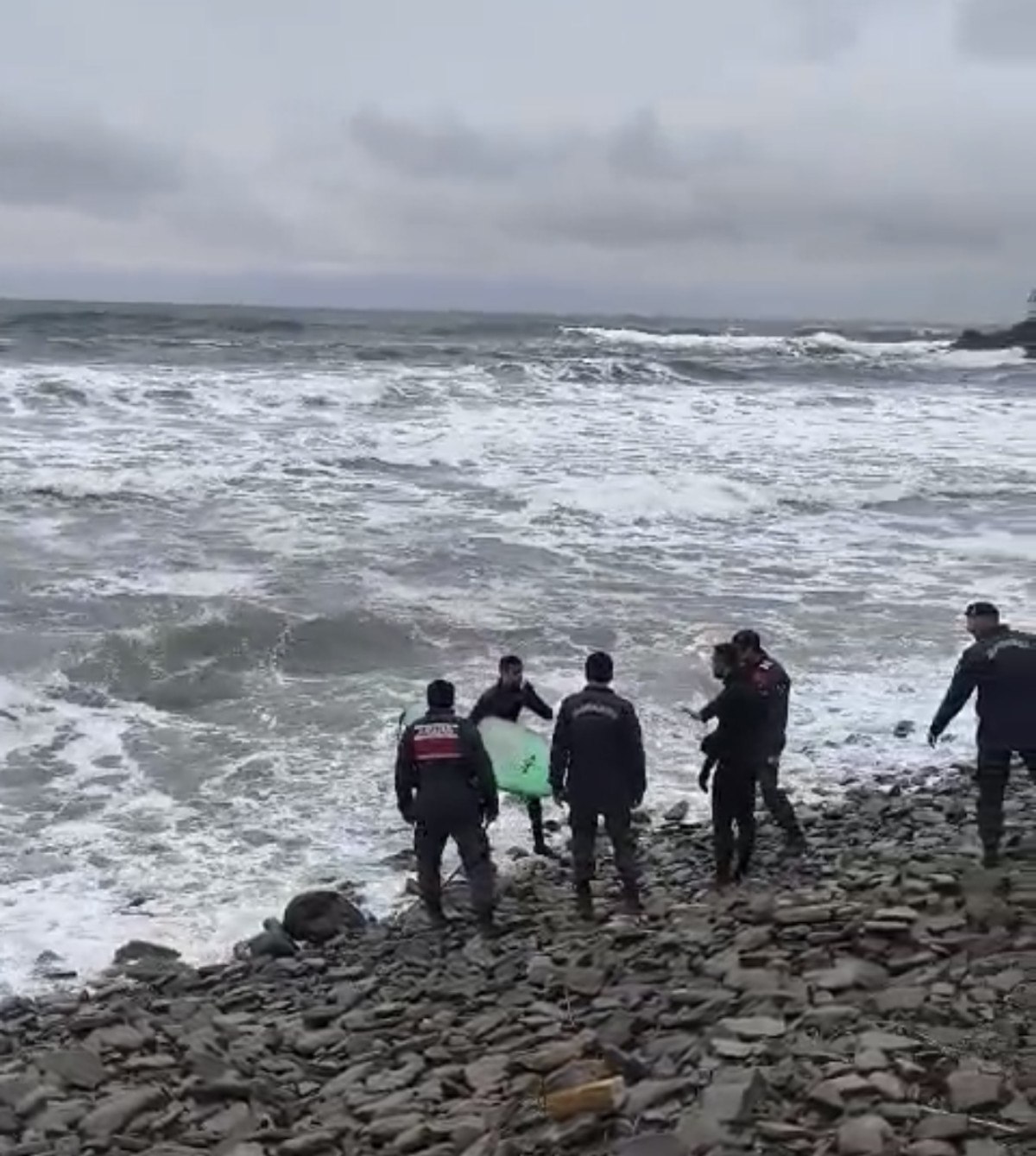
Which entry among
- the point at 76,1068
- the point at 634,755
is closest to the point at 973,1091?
the point at 634,755

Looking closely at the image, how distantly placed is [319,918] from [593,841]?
75.4 inches

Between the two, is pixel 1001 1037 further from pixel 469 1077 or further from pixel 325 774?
pixel 325 774

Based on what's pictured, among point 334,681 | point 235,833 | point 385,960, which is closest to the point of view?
point 385,960

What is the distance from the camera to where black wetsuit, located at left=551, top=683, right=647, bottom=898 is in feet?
30.6

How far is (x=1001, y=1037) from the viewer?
19.8ft

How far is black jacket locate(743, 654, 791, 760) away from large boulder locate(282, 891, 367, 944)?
121 inches

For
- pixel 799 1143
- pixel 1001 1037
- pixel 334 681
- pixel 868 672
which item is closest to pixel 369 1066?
pixel 799 1143

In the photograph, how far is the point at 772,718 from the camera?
9867 mm

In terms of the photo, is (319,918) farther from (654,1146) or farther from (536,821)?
(654,1146)

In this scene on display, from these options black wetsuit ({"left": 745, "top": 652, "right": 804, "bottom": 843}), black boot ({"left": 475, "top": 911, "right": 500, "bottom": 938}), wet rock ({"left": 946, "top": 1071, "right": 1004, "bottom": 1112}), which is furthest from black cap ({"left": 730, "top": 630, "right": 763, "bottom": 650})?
wet rock ({"left": 946, "top": 1071, "right": 1004, "bottom": 1112})

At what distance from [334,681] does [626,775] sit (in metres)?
6.41

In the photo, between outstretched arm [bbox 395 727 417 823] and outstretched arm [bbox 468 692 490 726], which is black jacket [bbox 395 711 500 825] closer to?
outstretched arm [bbox 395 727 417 823]

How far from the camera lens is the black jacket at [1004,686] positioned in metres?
9.24

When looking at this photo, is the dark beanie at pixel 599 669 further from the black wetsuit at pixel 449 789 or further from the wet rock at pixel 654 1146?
the wet rock at pixel 654 1146
